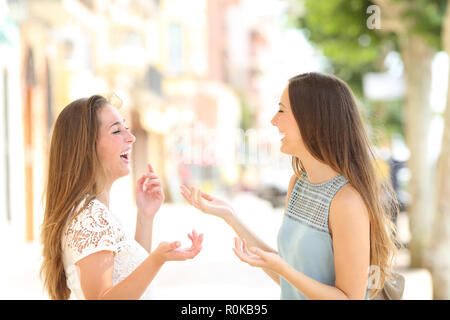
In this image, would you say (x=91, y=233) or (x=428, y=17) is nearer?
(x=91, y=233)

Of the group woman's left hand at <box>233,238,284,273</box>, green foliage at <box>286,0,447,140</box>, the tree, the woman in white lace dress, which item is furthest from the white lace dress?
the tree

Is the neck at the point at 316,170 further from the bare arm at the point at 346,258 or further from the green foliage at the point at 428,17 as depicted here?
the green foliage at the point at 428,17

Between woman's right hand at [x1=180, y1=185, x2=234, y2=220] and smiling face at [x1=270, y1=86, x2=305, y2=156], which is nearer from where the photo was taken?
smiling face at [x1=270, y1=86, x2=305, y2=156]

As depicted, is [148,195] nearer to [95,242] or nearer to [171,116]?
[95,242]

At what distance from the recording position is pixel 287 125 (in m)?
1.60

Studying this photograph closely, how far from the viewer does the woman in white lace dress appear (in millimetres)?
1698

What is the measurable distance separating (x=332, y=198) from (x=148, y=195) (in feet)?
1.98

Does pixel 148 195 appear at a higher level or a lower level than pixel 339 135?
lower

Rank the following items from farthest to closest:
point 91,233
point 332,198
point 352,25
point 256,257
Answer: point 352,25 < point 91,233 < point 332,198 < point 256,257

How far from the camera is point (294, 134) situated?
1.60 metres

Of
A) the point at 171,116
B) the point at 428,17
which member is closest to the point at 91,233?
the point at 428,17

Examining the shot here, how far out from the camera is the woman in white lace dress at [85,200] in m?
1.70

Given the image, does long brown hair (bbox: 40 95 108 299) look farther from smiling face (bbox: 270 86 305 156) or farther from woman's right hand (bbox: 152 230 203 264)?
smiling face (bbox: 270 86 305 156)
